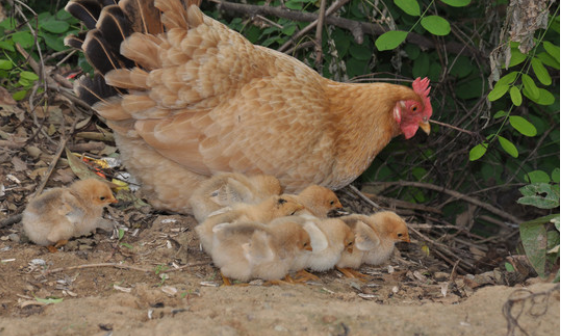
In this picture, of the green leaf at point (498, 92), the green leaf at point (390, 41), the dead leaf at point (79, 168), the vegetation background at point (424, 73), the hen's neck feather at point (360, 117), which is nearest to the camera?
the green leaf at point (498, 92)

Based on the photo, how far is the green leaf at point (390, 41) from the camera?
4.75 meters

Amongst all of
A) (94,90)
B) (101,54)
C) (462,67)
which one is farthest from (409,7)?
(94,90)

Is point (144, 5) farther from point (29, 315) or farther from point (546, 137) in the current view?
point (546, 137)

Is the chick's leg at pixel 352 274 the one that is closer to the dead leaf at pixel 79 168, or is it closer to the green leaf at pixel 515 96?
the green leaf at pixel 515 96

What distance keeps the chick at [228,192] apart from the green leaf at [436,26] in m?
1.68

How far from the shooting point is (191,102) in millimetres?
4160

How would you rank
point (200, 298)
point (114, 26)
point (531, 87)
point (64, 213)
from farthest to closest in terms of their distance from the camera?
1. point (531, 87)
2. point (114, 26)
3. point (64, 213)
4. point (200, 298)

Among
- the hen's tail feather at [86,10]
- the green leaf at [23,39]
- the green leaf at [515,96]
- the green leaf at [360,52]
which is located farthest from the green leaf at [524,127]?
the green leaf at [23,39]

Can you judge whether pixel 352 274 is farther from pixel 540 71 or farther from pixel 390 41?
pixel 540 71

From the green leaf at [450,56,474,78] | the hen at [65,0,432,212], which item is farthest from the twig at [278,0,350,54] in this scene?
the green leaf at [450,56,474,78]

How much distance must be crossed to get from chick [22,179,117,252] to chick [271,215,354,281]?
1238 mm

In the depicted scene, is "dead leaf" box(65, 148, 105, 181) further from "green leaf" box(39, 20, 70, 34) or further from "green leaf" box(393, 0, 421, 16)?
"green leaf" box(393, 0, 421, 16)

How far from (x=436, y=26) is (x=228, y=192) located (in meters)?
2.04

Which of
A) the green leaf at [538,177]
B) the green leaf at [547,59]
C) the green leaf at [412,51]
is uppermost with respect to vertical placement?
the green leaf at [547,59]
